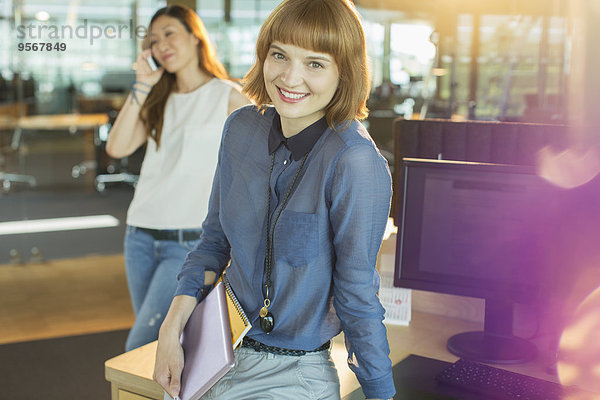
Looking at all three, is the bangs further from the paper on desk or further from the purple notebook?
the paper on desk

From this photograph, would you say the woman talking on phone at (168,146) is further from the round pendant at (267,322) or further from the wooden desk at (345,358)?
the round pendant at (267,322)

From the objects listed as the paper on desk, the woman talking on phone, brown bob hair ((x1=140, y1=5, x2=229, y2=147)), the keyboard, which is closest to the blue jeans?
the woman talking on phone

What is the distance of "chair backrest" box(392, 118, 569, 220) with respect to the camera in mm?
2621

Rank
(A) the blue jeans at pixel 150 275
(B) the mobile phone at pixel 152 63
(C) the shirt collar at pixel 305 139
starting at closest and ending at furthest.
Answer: (C) the shirt collar at pixel 305 139
(A) the blue jeans at pixel 150 275
(B) the mobile phone at pixel 152 63

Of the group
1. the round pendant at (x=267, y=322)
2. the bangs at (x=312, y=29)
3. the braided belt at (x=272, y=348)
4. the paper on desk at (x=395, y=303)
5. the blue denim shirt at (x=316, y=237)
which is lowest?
the paper on desk at (x=395, y=303)

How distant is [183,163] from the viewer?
8.36 ft

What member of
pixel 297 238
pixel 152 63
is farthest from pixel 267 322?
pixel 152 63

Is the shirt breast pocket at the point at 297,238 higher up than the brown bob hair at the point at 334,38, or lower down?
lower down

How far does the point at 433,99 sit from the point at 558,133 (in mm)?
4483

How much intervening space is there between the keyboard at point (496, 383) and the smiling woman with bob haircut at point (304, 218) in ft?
1.04

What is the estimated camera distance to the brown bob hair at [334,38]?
49.6 inches

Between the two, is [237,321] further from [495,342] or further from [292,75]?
[495,342]

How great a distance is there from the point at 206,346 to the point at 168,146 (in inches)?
52.9

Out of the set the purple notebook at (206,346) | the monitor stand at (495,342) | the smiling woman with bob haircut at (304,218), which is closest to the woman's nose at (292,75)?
the smiling woman with bob haircut at (304,218)
